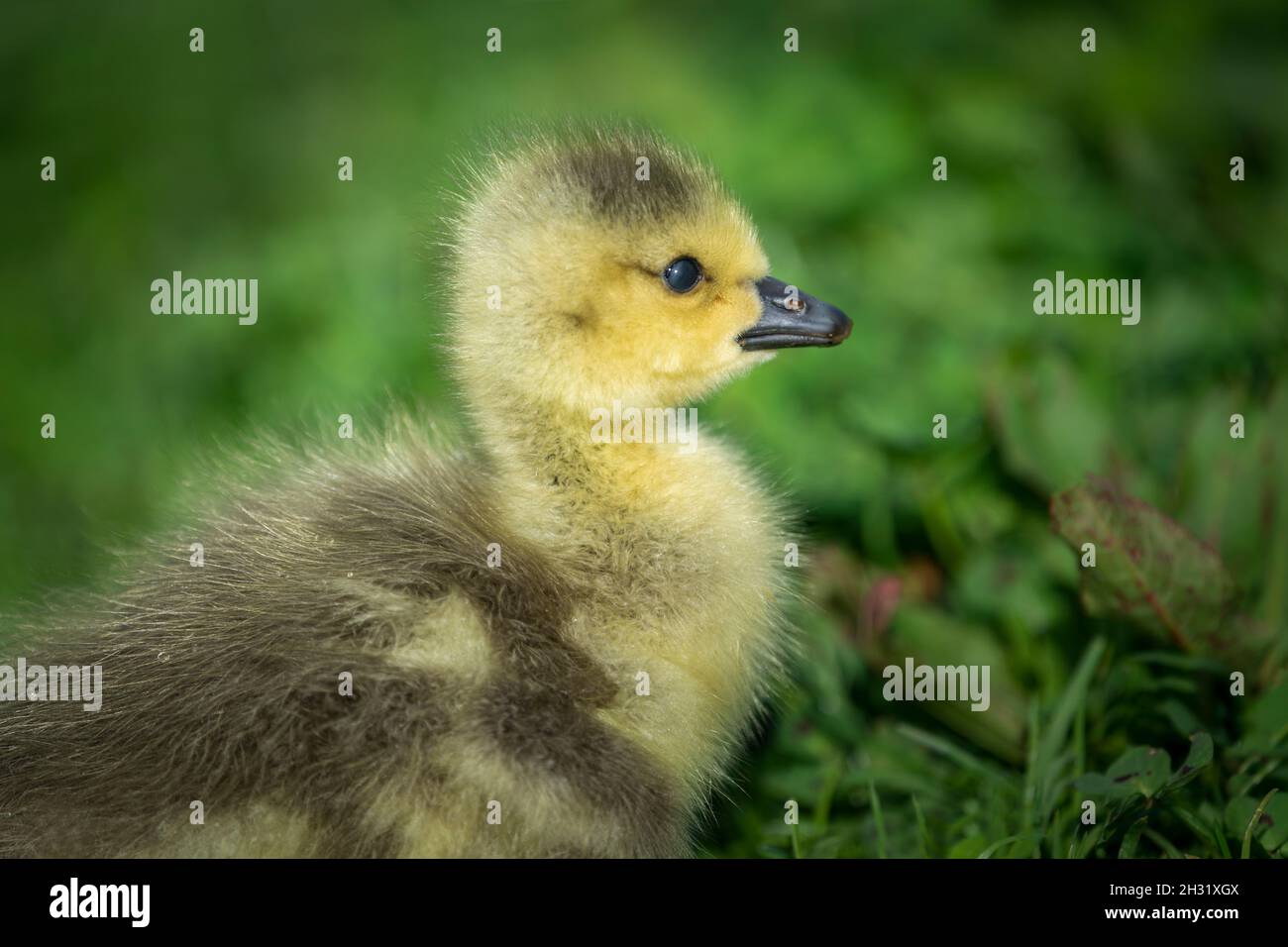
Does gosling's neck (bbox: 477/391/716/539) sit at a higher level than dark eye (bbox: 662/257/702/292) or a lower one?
lower

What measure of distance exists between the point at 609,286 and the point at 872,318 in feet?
4.27

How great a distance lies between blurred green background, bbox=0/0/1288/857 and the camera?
220cm

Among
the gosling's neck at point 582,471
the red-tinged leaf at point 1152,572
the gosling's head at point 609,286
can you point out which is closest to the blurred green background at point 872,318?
the red-tinged leaf at point 1152,572

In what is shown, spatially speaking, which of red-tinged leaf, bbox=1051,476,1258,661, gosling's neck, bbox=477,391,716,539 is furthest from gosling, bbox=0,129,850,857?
red-tinged leaf, bbox=1051,476,1258,661

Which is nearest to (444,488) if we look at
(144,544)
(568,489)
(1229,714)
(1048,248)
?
(568,489)

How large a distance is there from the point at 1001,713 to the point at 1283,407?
2.61ft

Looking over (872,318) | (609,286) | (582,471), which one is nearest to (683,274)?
(609,286)

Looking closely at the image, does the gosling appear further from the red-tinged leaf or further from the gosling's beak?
the red-tinged leaf

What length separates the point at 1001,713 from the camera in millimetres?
2312

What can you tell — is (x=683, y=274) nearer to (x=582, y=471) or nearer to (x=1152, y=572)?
(x=582, y=471)

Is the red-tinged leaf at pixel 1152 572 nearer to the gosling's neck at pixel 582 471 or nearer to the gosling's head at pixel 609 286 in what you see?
the gosling's head at pixel 609 286

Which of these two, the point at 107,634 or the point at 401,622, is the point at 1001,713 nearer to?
the point at 401,622

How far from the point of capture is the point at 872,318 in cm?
315

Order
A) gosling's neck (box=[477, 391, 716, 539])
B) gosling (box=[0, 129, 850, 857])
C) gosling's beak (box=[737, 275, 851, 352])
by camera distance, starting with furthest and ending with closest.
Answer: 1. gosling's beak (box=[737, 275, 851, 352])
2. gosling's neck (box=[477, 391, 716, 539])
3. gosling (box=[0, 129, 850, 857])
